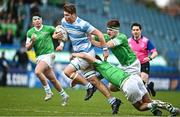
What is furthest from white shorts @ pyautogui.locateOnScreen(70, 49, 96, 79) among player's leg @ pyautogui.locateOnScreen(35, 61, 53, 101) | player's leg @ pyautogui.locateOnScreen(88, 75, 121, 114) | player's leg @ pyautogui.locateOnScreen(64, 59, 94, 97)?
player's leg @ pyautogui.locateOnScreen(35, 61, 53, 101)

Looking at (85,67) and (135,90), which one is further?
(85,67)

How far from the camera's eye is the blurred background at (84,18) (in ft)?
116

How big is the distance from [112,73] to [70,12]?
268 centimetres

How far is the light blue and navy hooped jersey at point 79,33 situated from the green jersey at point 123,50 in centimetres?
75

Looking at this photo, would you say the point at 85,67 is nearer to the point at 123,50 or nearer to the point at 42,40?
the point at 123,50

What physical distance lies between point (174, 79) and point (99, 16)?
6470mm

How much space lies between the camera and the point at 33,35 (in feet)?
69.2

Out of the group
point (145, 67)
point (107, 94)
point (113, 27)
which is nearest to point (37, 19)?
point (145, 67)

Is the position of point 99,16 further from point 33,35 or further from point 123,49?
point 123,49

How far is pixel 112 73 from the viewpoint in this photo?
1706 centimetres

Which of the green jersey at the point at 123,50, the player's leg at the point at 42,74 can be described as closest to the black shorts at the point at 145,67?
the player's leg at the point at 42,74

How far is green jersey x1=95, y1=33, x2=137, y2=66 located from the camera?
1795 centimetres

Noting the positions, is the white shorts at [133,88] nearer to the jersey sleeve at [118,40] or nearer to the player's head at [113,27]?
the jersey sleeve at [118,40]

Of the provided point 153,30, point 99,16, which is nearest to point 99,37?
point 99,16
